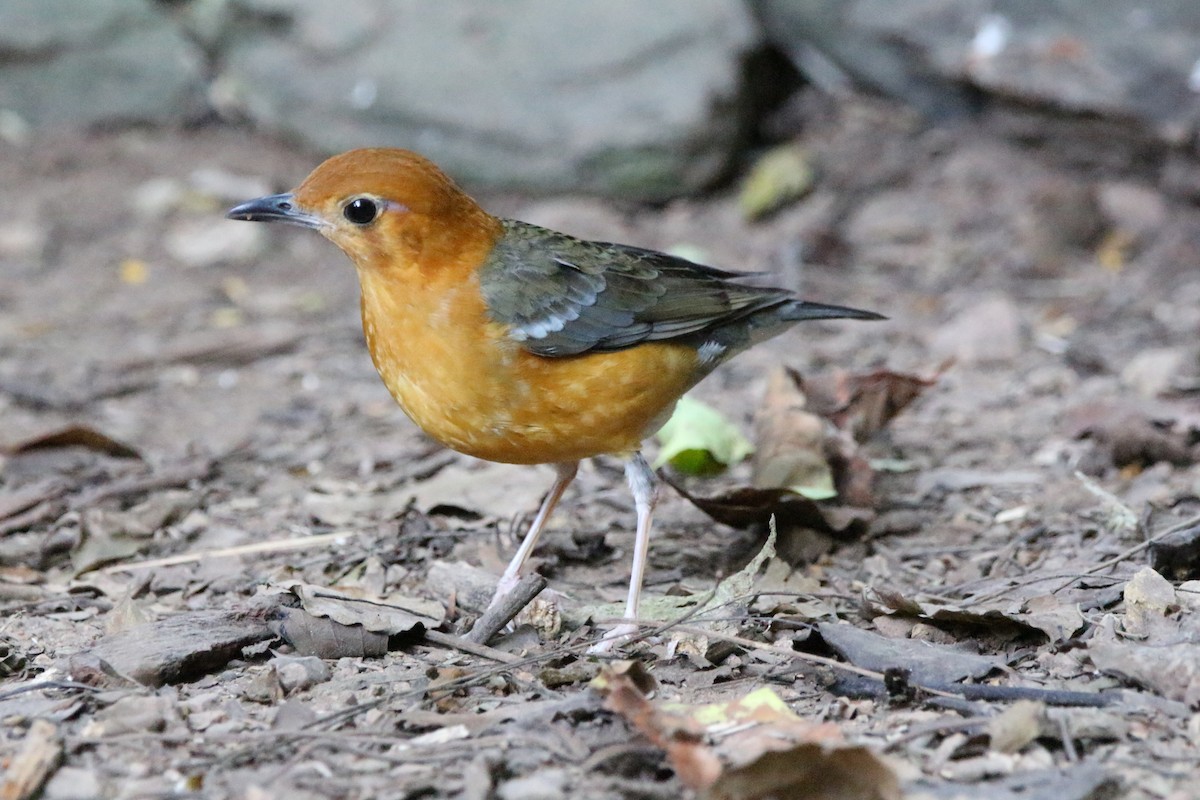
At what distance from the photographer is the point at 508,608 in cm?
471

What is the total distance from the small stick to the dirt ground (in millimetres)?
134

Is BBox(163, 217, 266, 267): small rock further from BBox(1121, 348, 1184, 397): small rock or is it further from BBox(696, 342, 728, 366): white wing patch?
BBox(1121, 348, 1184, 397): small rock

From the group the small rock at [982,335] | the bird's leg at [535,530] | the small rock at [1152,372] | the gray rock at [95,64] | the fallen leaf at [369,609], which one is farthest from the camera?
the gray rock at [95,64]

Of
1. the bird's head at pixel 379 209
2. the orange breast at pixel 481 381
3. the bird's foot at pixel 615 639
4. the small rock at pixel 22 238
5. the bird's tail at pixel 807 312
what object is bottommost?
the bird's foot at pixel 615 639

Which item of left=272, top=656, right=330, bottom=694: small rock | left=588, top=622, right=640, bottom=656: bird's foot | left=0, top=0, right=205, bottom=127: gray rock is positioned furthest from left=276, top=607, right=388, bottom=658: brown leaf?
left=0, top=0, right=205, bottom=127: gray rock

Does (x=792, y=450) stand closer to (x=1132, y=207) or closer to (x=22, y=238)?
(x=1132, y=207)

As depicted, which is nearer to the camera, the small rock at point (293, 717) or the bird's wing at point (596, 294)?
the small rock at point (293, 717)

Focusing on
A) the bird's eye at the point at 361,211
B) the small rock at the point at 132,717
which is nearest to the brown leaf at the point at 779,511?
the bird's eye at the point at 361,211

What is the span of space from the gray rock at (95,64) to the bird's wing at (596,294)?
22.7 feet

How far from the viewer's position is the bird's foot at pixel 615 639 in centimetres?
464

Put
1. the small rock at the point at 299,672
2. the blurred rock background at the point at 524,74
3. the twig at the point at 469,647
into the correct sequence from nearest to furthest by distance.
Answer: the small rock at the point at 299,672 < the twig at the point at 469,647 < the blurred rock background at the point at 524,74

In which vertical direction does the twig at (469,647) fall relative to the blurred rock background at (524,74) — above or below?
below

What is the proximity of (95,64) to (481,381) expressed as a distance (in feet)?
26.3

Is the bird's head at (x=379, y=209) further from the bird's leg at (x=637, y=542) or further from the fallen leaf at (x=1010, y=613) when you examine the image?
the fallen leaf at (x=1010, y=613)
